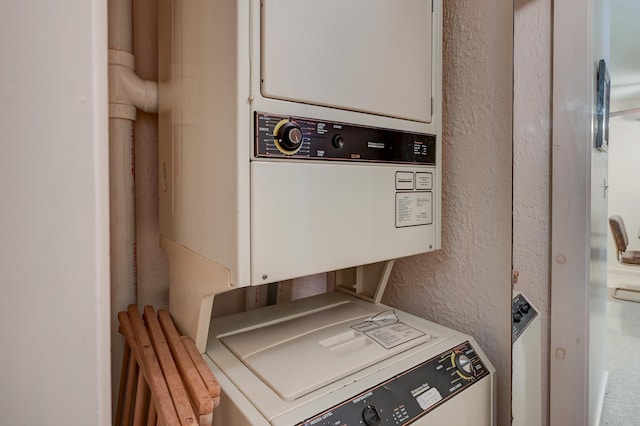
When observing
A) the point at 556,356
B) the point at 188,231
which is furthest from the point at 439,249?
the point at 188,231

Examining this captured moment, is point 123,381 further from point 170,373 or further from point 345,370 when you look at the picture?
point 345,370

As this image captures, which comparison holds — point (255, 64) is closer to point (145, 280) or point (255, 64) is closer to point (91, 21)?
point (91, 21)

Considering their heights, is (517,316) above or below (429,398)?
above

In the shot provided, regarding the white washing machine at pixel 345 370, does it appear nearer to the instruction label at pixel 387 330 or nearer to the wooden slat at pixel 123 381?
the instruction label at pixel 387 330

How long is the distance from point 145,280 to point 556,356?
137 cm

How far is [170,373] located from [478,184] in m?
1.03

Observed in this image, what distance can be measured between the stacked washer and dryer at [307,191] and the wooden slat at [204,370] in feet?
0.14

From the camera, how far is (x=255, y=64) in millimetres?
729

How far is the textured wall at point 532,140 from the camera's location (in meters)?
1.08

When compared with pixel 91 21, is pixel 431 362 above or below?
below

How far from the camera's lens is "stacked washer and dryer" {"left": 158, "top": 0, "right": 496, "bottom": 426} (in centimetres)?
74

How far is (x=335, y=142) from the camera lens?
875mm

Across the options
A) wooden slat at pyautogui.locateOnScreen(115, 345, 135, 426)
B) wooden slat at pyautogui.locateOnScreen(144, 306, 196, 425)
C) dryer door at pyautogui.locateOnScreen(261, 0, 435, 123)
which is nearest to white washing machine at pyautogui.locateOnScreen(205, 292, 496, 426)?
wooden slat at pyautogui.locateOnScreen(144, 306, 196, 425)

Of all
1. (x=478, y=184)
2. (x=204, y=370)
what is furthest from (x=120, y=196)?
(x=478, y=184)
